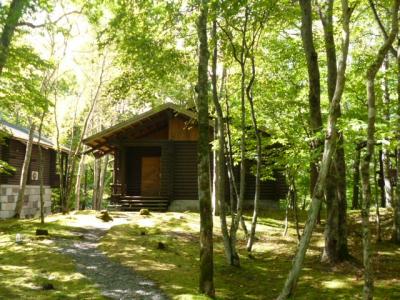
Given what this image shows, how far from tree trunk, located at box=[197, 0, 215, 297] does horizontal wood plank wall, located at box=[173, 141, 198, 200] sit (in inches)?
637

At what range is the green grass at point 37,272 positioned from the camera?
9570mm

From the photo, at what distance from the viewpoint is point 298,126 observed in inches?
616

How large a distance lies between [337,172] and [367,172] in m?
4.44

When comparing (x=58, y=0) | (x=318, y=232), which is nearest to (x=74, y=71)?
(x=58, y=0)

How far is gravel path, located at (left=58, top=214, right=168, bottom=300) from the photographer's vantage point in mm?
9820

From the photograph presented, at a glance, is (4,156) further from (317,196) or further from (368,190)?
(368,190)

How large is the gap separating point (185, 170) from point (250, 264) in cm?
1347

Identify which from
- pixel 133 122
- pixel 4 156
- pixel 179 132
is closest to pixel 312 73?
pixel 133 122

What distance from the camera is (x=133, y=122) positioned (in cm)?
2470

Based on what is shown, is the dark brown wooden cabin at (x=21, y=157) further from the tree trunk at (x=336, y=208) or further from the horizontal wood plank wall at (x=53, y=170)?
the tree trunk at (x=336, y=208)

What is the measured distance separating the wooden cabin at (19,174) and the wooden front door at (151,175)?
8706 mm

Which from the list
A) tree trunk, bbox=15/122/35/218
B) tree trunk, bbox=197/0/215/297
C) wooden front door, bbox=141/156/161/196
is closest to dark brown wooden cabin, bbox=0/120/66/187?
tree trunk, bbox=15/122/35/218

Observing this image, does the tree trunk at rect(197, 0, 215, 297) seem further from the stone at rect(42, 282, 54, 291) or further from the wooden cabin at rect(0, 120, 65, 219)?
the wooden cabin at rect(0, 120, 65, 219)

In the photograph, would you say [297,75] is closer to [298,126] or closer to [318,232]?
[298,126]
